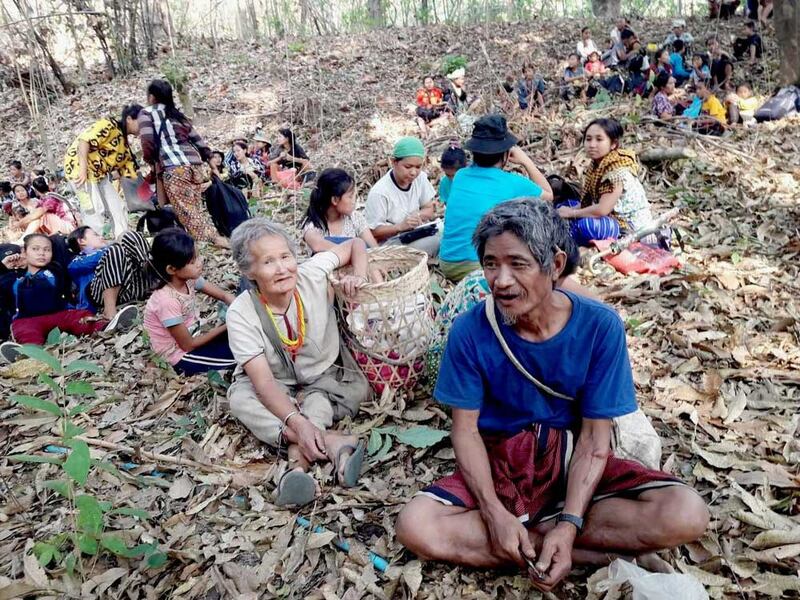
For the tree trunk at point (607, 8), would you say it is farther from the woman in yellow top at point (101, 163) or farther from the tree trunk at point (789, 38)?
the woman in yellow top at point (101, 163)

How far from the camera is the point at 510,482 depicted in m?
2.23

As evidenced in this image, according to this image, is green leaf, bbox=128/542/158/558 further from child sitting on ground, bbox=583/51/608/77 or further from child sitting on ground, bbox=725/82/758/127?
child sitting on ground, bbox=583/51/608/77

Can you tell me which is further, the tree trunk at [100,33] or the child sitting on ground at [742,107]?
the tree trunk at [100,33]

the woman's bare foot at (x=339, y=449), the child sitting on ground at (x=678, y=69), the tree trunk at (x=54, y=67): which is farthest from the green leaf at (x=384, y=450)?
the tree trunk at (x=54, y=67)

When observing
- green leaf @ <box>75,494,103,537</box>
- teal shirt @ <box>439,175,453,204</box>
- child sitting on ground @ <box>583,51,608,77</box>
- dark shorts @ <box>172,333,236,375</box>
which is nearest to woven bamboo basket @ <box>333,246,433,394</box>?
dark shorts @ <box>172,333,236,375</box>

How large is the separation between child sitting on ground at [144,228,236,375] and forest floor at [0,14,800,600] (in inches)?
5.9

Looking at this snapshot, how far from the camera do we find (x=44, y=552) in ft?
7.68

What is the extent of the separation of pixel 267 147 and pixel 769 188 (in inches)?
264

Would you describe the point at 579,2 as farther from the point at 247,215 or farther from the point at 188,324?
the point at 188,324

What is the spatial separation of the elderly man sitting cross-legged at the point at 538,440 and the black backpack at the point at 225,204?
4148 millimetres

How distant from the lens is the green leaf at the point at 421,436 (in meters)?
2.86

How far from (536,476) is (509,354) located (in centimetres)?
48

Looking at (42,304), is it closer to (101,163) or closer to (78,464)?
(101,163)

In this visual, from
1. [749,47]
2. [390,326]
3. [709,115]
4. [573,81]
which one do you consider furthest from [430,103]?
[390,326]
